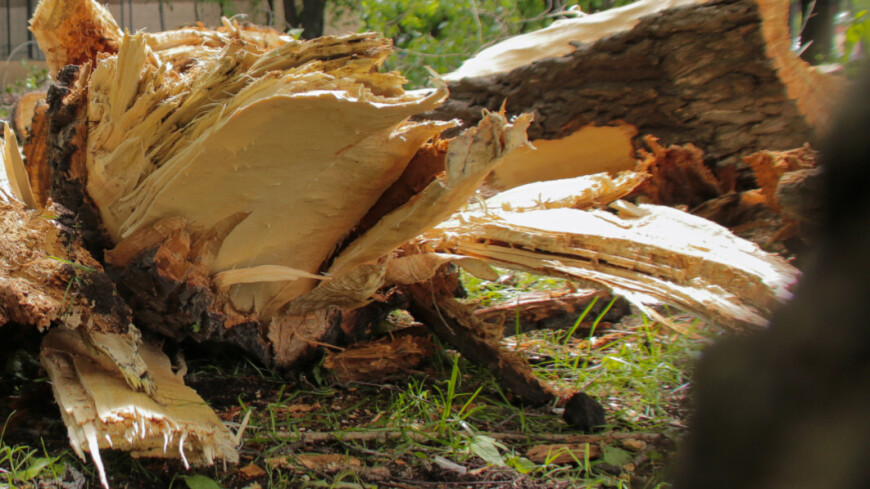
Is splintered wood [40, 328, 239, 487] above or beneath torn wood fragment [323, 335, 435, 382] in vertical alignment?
above

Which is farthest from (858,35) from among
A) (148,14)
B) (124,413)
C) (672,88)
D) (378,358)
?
(148,14)

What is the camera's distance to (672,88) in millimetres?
3104

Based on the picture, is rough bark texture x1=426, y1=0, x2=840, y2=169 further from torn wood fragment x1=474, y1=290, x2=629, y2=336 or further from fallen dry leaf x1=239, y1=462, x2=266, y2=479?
fallen dry leaf x1=239, y1=462, x2=266, y2=479

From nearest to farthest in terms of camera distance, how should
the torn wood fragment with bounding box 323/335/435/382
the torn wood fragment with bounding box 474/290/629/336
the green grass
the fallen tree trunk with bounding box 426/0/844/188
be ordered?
1. the green grass
2. the torn wood fragment with bounding box 323/335/435/382
3. the torn wood fragment with bounding box 474/290/629/336
4. the fallen tree trunk with bounding box 426/0/844/188

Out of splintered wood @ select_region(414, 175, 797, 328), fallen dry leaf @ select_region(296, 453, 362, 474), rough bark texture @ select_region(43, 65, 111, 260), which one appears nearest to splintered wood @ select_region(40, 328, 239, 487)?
fallen dry leaf @ select_region(296, 453, 362, 474)

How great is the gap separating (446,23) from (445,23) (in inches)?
0.6

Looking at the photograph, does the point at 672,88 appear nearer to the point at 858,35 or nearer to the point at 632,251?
the point at 632,251

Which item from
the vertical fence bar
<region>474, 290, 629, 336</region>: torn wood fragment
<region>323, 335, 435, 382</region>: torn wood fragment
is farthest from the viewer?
the vertical fence bar

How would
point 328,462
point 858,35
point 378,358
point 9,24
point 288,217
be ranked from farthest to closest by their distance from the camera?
point 9,24 → point 378,358 → point 288,217 → point 328,462 → point 858,35

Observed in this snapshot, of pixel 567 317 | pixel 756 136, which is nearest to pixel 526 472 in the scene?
pixel 567 317

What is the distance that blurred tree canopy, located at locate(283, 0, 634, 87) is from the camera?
643cm

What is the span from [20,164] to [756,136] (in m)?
2.88

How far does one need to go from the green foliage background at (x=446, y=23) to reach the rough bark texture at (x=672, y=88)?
9.95ft

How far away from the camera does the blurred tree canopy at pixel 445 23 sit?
6.43 metres
